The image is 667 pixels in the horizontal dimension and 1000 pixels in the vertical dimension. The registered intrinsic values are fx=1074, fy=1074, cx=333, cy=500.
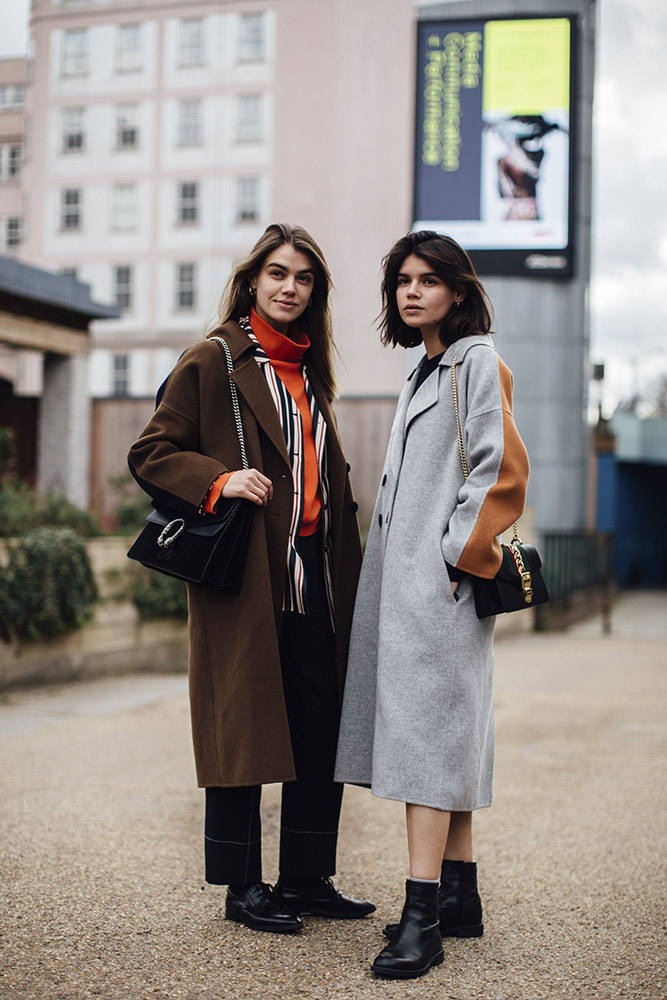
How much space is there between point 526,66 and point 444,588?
1987 cm

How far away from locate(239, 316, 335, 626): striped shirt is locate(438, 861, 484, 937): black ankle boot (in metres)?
0.78

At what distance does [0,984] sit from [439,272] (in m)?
2.11

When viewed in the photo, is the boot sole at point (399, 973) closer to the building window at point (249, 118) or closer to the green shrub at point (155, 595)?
the green shrub at point (155, 595)

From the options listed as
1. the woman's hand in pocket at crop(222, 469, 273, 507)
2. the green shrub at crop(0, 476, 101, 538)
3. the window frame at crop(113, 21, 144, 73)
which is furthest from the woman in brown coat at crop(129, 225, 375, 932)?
the window frame at crop(113, 21, 144, 73)

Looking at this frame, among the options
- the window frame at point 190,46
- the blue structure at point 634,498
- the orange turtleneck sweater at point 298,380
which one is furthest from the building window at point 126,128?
the orange turtleneck sweater at point 298,380

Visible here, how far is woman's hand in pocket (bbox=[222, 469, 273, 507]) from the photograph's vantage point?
2869 mm

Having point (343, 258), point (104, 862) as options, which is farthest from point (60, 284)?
point (343, 258)

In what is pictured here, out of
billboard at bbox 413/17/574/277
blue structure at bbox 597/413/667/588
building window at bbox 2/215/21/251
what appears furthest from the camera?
building window at bbox 2/215/21/251

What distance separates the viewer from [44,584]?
6859 millimetres

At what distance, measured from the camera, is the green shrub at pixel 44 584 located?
666 centimetres

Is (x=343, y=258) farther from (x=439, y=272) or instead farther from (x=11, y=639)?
(x=439, y=272)

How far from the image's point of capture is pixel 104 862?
3.61 m

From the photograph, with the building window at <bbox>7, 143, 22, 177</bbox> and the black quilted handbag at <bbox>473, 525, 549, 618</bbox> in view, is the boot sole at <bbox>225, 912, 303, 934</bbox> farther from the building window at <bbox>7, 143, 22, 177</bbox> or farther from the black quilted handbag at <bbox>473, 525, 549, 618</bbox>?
the building window at <bbox>7, 143, 22, 177</bbox>

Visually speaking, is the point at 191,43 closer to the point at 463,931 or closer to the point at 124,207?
the point at 124,207
